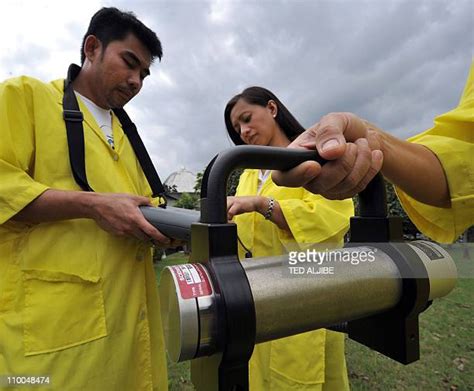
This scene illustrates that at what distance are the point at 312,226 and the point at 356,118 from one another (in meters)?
0.83

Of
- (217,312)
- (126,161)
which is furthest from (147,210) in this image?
(217,312)

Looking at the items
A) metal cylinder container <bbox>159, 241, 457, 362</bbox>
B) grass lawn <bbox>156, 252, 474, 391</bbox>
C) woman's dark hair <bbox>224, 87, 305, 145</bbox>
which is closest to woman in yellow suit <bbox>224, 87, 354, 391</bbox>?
woman's dark hair <bbox>224, 87, 305, 145</bbox>

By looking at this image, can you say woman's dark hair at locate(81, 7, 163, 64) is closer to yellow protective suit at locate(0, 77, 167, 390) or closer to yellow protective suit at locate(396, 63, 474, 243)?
yellow protective suit at locate(0, 77, 167, 390)

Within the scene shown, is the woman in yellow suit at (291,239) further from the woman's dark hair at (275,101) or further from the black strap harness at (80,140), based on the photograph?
the black strap harness at (80,140)

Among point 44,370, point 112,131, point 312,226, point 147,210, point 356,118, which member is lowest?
point 44,370

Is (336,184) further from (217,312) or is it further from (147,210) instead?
(147,210)

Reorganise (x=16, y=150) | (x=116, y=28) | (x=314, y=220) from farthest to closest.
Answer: (x=116, y=28)
(x=314, y=220)
(x=16, y=150)

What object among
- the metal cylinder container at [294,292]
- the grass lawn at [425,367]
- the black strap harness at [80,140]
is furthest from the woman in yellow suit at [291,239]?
the grass lawn at [425,367]

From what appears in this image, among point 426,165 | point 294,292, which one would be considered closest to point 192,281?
point 294,292

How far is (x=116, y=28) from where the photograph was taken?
169 cm

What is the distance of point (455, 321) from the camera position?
4.85 m

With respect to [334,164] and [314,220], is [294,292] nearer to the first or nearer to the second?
[334,164]

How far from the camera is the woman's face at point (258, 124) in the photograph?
1.87 metres

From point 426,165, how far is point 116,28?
5.27 ft
